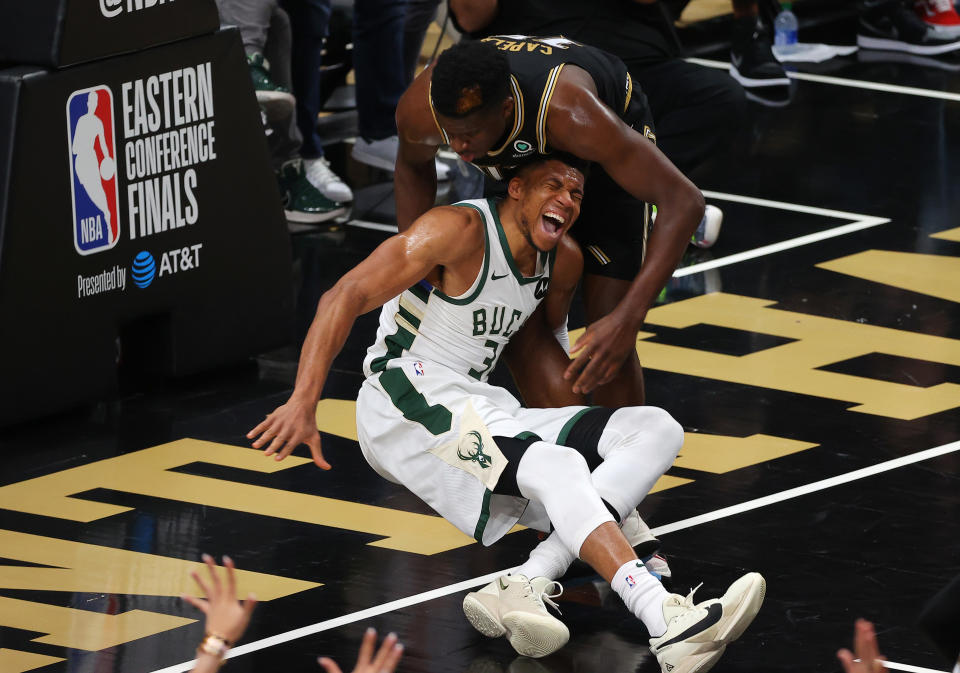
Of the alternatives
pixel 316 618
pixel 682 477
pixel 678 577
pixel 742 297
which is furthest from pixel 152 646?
pixel 742 297

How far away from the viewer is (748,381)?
6078 millimetres

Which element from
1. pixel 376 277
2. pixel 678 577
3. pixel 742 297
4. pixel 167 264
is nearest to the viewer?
pixel 376 277

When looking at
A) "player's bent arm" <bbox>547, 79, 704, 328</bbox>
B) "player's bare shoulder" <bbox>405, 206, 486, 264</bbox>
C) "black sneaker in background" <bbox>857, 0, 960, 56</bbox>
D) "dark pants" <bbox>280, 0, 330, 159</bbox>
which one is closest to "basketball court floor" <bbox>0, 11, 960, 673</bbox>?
"dark pants" <bbox>280, 0, 330, 159</bbox>

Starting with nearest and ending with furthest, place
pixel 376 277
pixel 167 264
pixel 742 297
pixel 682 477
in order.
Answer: pixel 376 277 → pixel 682 477 → pixel 167 264 → pixel 742 297

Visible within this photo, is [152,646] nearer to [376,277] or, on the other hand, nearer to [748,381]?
[376,277]

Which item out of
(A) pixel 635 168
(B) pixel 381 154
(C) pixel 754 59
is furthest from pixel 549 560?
(C) pixel 754 59

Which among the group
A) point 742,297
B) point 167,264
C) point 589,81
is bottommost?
point 742,297

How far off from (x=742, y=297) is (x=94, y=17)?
2810 millimetres

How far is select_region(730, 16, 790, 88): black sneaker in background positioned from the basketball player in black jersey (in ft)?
16.9

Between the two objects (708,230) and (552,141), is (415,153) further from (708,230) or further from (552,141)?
(708,230)

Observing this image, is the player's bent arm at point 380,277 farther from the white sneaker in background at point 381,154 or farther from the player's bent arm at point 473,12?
the white sneaker in background at point 381,154

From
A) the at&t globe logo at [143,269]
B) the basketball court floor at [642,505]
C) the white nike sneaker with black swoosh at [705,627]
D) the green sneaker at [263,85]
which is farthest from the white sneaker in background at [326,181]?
the white nike sneaker with black swoosh at [705,627]

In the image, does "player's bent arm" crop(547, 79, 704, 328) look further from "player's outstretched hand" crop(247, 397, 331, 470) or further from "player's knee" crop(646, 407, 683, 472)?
"player's outstretched hand" crop(247, 397, 331, 470)

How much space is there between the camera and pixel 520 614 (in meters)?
4.08
